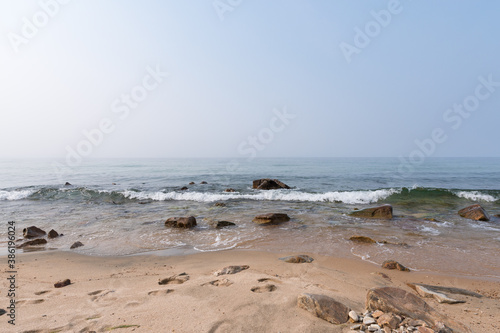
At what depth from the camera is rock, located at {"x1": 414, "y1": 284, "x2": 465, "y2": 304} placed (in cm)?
357

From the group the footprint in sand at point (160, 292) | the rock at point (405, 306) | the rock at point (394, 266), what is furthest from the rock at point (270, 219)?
the rock at point (405, 306)

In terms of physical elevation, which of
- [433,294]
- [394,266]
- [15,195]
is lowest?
[15,195]

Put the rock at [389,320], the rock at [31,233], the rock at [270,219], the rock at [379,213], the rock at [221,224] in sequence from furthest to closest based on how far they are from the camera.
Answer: the rock at [379,213], the rock at [270,219], the rock at [221,224], the rock at [31,233], the rock at [389,320]

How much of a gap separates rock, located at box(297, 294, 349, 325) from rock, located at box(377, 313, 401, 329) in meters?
0.35

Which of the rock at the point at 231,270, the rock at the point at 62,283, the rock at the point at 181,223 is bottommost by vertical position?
the rock at the point at 181,223

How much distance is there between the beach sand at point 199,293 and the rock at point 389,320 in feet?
1.33

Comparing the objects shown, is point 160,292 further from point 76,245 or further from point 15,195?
point 15,195

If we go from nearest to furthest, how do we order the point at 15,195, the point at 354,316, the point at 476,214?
1. the point at 354,316
2. the point at 476,214
3. the point at 15,195

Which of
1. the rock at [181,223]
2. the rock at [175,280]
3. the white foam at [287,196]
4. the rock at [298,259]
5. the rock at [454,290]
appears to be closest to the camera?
the rock at [454,290]

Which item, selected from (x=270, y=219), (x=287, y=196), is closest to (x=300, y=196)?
(x=287, y=196)

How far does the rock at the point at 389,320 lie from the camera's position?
257 centimetres

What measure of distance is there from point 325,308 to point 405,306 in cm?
99

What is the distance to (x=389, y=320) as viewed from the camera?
2.60 metres

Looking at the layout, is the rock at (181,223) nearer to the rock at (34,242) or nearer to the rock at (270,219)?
the rock at (270,219)
